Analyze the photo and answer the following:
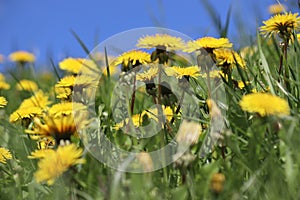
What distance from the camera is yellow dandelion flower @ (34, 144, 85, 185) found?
0.93 m

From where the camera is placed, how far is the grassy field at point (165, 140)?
3.07 ft

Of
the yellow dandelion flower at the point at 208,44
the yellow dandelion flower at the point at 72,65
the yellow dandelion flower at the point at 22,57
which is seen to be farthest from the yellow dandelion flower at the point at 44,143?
the yellow dandelion flower at the point at 22,57

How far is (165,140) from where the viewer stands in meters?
1.22

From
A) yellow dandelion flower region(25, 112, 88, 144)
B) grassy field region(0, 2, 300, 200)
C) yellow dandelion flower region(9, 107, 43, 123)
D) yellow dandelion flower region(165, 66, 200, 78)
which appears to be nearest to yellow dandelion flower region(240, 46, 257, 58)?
grassy field region(0, 2, 300, 200)

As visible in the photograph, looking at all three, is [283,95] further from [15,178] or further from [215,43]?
[15,178]

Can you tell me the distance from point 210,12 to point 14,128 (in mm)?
665

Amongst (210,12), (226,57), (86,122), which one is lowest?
(86,122)

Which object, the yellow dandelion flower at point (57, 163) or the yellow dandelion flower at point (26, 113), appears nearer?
the yellow dandelion flower at point (57, 163)

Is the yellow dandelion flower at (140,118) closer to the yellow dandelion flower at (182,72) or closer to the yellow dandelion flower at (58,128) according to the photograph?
the yellow dandelion flower at (182,72)

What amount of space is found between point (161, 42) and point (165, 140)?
26cm

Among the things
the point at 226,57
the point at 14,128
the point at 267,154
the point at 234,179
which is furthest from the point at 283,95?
the point at 14,128

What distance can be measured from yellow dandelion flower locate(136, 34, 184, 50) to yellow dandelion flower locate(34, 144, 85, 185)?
0.46 m

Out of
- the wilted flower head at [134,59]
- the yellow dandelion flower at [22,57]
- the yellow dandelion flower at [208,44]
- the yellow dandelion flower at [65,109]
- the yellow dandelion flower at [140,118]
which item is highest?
the yellow dandelion flower at [22,57]

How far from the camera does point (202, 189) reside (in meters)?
0.91
